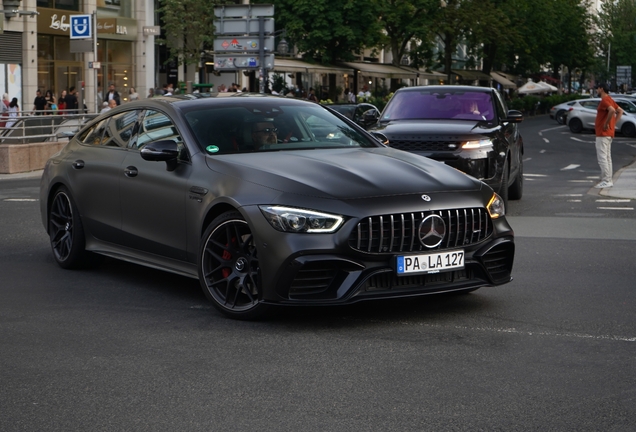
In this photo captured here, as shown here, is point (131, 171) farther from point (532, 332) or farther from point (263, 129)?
point (532, 332)

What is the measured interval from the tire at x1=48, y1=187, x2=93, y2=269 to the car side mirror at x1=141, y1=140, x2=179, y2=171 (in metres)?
1.55

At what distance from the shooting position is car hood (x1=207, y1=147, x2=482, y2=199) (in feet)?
22.0

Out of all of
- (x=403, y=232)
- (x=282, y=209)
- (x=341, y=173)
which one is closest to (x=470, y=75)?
(x=341, y=173)

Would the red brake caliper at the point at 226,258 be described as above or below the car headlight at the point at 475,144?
below

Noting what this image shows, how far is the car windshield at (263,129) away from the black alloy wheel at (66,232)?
1.59 metres

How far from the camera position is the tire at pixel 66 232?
889 centimetres

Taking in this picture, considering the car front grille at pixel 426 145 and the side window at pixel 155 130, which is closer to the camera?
the side window at pixel 155 130

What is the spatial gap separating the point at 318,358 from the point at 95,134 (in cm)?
401

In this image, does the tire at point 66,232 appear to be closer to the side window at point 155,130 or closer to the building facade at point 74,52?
the side window at point 155,130

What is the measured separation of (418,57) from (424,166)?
69.8 meters

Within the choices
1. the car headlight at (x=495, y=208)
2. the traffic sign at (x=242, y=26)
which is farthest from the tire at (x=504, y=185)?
the traffic sign at (x=242, y=26)

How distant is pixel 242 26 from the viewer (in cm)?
3039

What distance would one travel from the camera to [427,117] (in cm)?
1477

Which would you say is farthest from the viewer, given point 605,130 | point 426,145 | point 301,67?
point 301,67
